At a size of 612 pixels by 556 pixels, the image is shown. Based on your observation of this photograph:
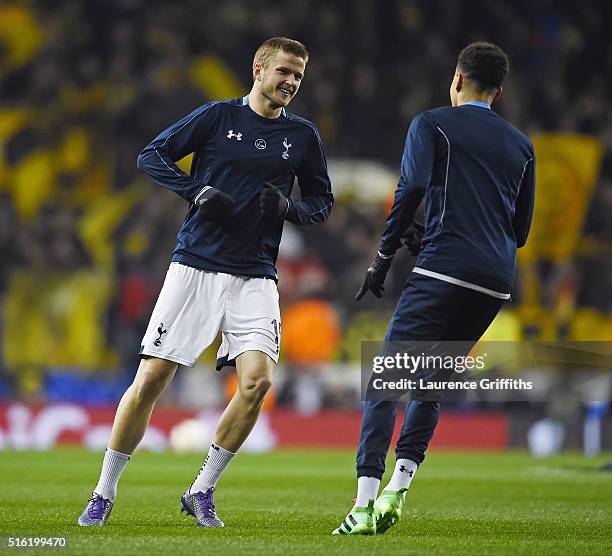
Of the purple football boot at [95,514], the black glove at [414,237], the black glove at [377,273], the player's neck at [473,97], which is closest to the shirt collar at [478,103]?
the player's neck at [473,97]

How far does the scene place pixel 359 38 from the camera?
60.3ft

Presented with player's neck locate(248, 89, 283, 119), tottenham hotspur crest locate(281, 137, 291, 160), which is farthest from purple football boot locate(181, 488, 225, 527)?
player's neck locate(248, 89, 283, 119)

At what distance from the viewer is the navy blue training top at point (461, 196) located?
16.6ft

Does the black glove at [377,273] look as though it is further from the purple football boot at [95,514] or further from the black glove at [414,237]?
the purple football boot at [95,514]

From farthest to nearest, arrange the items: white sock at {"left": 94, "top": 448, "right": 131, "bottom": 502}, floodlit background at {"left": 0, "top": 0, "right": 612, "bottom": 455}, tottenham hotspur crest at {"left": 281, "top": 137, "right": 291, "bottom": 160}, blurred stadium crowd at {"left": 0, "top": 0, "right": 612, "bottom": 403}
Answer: blurred stadium crowd at {"left": 0, "top": 0, "right": 612, "bottom": 403}, floodlit background at {"left": 0, "top": 0, "right": 612, "bottom": 455}, tottenham hotspur crest at {"left": 281, "top": 137, "right": 291, "bottom": 160}, white sock at {"left": 94, "top": 448, "right": 131, "bottom": 502}

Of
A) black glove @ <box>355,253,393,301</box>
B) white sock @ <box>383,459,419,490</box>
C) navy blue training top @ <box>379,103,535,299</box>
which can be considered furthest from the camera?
white sock @ <box>383,459,419,490</box>

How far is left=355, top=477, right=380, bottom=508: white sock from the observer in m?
5.12

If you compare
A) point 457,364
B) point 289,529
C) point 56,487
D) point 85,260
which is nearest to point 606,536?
point 457,364

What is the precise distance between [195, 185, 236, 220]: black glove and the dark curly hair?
1.18 m

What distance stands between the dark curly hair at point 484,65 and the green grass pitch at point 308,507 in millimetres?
1947

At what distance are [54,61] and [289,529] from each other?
44.5 ft

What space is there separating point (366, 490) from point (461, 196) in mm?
1300

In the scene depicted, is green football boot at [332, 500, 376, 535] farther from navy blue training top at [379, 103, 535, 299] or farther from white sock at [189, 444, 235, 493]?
navy blue training top at [379, 103, 535, 299]

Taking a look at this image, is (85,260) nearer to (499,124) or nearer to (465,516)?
(465,516)
